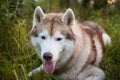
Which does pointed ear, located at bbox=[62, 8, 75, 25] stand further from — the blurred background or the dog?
the blurred background

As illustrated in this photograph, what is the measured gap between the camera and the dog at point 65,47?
5980 mm

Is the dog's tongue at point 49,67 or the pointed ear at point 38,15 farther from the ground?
the pointed ear at point 38,15

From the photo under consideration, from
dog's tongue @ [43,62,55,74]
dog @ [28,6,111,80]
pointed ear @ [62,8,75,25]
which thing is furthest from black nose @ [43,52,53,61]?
pointed ear @ [62,8,75,25]

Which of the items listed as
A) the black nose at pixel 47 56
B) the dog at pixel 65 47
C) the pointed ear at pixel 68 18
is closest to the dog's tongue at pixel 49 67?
the dog at pixel 65 47

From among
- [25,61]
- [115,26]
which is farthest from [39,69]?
[115,26]

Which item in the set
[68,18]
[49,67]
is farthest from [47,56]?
[68,18]

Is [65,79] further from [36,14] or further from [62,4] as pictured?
[62,4]

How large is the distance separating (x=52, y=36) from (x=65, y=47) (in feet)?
0.82

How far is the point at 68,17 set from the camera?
20.5ft

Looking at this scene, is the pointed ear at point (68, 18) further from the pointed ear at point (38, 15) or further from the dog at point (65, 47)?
the pointed ear at point (38, 15)

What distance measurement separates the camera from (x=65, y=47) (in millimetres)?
6062

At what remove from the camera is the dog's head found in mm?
5879

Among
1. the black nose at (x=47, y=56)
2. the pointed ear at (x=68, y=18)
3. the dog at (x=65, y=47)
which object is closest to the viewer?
the black nose at (x=47, y=56)

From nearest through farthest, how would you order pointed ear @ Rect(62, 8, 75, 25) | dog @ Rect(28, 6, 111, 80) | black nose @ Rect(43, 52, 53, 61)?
black nose @ Rect(43, 52, 53, 61), dog @ Rect(28, 6, 111, 80), pointed ear @ Rect(62, 8, 75, 25)
